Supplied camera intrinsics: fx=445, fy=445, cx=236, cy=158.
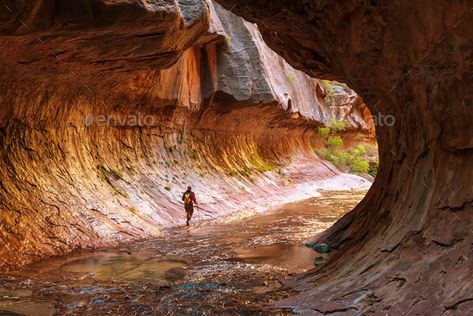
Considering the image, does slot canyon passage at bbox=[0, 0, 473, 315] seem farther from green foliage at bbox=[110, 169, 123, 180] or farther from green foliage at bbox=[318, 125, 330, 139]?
green foliage at bbox=[318, 125, 330, 139]

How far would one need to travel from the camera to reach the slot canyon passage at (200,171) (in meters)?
4.36

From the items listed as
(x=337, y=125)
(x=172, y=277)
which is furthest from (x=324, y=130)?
(x=172, y=277)

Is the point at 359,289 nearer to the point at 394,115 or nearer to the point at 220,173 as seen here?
the point at 394,115

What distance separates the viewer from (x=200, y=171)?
16609 mm

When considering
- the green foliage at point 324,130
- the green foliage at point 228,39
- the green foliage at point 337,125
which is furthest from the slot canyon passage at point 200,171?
the green foliage at point 337,125

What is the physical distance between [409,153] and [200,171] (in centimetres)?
1164

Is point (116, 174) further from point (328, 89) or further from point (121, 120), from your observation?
point (328, 89)

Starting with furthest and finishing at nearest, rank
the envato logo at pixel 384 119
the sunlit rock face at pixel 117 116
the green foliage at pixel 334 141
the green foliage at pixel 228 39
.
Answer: the green foliage at pixel 334 141 → the green foliage at pixel 228 39 → the sunlit rock face at pixel 117 116 → the envato logo at pixel 384 119

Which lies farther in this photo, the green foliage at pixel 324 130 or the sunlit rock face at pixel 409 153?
the green foliage at pixel 324 130

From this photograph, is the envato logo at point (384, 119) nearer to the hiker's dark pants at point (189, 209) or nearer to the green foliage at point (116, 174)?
the hiker's dark pants at point (189, 209)

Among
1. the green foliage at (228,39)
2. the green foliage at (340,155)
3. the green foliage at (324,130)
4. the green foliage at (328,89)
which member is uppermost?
the green foliage at (228,39)

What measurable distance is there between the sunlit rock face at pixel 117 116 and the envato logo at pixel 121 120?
0.05 m

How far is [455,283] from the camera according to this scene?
11.8ft

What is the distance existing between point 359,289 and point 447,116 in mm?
1972
